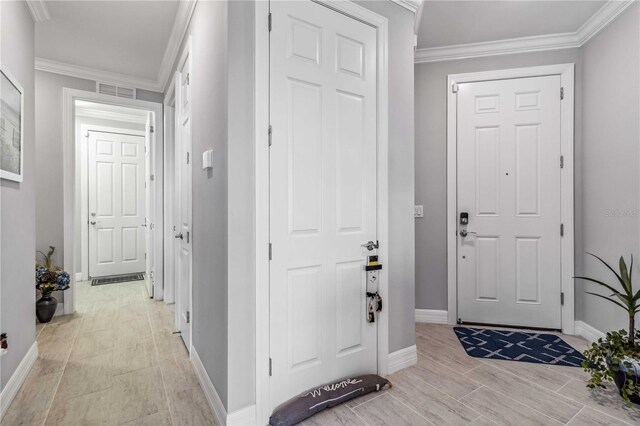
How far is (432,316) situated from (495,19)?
2691 mm

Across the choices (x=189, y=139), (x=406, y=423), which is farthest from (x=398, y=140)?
(x=406, y=423)

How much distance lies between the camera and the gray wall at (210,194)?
157 cm

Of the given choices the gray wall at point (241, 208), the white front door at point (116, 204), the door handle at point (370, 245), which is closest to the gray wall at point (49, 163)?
the white front door at point (116, 204)

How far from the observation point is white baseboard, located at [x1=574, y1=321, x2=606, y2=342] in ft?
8.39

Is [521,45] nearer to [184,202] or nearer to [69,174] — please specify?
[184,202]

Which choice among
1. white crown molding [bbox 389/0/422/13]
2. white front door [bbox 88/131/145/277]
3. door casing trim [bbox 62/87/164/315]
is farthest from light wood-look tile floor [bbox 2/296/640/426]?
white front door [bbox 88/131/145/277]

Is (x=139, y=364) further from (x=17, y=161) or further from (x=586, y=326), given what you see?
(x=586, y=326)

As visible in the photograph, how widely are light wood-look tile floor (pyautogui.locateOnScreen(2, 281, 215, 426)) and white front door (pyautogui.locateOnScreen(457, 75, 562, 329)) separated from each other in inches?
98.8

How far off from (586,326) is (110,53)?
5.06 m

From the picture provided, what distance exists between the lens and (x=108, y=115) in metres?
4.78

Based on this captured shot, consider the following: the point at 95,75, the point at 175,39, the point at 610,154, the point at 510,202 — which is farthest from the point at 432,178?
the point at 95,75

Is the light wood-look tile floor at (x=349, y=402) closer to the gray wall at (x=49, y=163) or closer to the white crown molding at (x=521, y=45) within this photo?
the gray wall at (x=49, y=163)

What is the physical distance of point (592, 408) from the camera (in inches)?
68.8

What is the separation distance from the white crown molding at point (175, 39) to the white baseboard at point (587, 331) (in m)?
3.97
